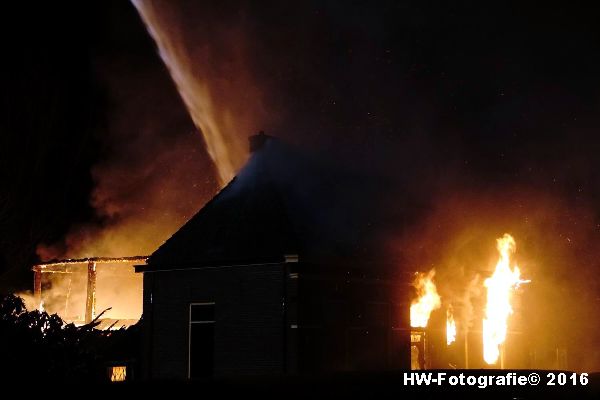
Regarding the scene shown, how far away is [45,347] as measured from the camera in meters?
7.20

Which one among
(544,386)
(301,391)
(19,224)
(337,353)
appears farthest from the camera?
(19,224)

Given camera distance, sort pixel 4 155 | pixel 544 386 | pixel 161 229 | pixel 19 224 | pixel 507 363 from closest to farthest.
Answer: pixel 544 386, pixel 507 363, pixel 4 155, pixel 19 224, pixel 161 229

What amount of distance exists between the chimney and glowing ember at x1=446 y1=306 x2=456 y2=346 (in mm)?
8574

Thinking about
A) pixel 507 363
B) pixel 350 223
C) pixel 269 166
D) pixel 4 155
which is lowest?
pixel 507 363

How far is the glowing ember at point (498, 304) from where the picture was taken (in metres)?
27.1

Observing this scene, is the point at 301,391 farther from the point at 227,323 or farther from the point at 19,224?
the point at 19,224

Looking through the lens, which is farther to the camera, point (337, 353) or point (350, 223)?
point (350, 223)

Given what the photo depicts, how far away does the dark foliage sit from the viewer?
6863 mm

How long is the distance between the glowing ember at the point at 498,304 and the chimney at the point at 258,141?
9748 millimetres

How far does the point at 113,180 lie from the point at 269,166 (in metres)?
20.2

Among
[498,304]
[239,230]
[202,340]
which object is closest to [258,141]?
[239,230]

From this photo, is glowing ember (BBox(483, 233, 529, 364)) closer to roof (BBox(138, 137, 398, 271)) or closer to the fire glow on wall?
the fire glow on wall

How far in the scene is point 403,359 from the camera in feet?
74.8

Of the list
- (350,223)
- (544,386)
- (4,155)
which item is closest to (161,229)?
(4,155)
